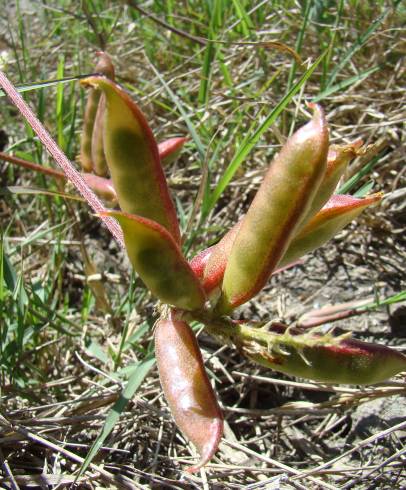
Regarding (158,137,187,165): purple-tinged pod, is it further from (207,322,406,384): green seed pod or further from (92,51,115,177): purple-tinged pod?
(207,322,406,384): green seed pod

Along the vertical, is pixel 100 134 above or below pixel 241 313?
above

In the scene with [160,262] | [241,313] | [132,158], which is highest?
[132,158]

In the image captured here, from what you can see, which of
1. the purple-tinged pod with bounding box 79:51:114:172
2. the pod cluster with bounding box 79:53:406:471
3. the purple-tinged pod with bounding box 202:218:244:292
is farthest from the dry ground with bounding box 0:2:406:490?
the purple-tinged pod with bounding box 202:218:244:292

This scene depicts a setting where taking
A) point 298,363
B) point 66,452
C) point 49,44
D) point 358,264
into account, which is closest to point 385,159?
point 358,264

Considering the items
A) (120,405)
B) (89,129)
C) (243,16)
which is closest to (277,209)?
(120,405)

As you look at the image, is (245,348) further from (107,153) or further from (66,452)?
(66,452)

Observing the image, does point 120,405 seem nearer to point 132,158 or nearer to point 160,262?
point 160,262
